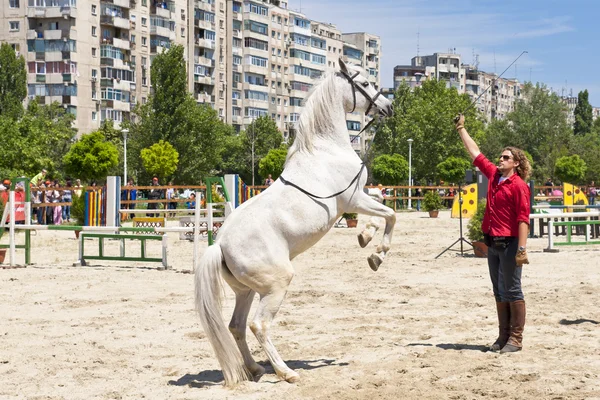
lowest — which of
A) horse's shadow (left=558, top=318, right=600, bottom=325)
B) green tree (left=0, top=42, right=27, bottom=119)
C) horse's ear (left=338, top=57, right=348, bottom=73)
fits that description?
horse's shadow (left=558, top=318, right=600, bottom=325)

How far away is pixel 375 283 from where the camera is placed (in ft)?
43.1

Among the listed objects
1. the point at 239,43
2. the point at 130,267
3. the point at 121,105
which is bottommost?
the point at 130,267

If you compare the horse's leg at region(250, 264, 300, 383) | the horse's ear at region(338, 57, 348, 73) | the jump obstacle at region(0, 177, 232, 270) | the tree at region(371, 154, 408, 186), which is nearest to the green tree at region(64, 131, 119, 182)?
the tree at region(371, 154, 408, 186)

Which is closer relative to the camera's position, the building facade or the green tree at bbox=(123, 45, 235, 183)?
the green tree at bbox=(123, 45, 235, 183)

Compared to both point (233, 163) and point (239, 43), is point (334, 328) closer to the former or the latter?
point (233, 163)

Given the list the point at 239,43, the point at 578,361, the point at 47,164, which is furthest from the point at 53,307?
the point at 239,43

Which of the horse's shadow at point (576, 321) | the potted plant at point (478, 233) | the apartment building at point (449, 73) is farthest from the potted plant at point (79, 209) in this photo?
the apartment building at point (449, 73)

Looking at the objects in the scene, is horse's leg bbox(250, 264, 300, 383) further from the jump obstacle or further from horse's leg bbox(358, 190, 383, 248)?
the jump obstacle

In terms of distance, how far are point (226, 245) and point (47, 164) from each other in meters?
40.5

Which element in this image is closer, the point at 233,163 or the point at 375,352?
the point at 375,352

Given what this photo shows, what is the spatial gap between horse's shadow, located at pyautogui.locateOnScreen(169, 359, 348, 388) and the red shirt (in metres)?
1.88

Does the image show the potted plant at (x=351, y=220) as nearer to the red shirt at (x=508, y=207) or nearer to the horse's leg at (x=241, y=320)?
the red shirt at (x=508, y=207)

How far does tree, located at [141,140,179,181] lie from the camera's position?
5894 centimetres

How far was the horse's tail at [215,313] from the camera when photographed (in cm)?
655
